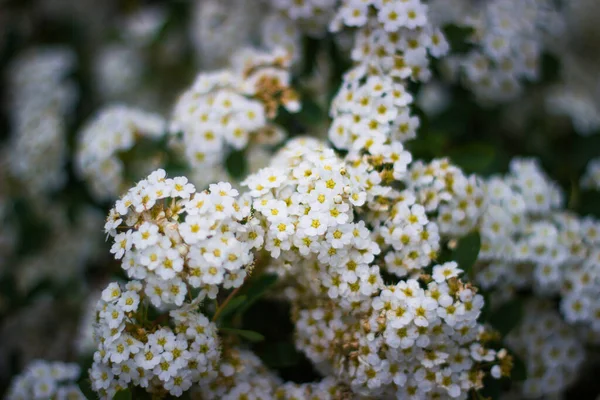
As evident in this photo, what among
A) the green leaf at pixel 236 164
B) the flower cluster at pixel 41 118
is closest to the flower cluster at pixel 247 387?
the green leaf at pixel 236 164

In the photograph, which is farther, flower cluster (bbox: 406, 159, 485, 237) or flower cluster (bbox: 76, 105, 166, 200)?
flower cluster (bbox: 76, 105, 166, 200)

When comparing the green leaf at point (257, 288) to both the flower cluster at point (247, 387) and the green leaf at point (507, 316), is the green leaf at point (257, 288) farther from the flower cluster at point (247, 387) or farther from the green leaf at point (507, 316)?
the green leaf at point (507, 316)

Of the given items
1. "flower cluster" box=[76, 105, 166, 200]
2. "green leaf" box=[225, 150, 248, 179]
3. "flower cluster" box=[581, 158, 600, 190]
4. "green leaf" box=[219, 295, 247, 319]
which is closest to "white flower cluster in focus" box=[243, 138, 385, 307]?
"green leaf" box=[219, 295, 247, 319]

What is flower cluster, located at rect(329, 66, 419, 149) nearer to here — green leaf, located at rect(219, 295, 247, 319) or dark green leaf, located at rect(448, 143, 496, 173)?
dark green leaf, located at rect(448, 143, 496, 173)

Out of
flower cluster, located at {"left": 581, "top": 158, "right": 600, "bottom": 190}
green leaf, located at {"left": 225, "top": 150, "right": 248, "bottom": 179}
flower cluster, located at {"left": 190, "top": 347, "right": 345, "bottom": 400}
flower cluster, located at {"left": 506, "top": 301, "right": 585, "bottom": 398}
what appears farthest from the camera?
flower cluster, located at {"left": 581, "top": 158, "right": 600, "bottom": 190}

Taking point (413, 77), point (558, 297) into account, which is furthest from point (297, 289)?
point (558, 297)

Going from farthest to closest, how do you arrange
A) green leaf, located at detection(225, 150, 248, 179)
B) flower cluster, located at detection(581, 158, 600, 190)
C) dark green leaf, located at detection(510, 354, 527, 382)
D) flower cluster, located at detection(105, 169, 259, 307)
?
flower cluster, located at detection(581, 158, 600, 190), green leaf, located at detection(225, 150, 248, 179), dark green leaf, located at detection(510, 354, 527, 382), flower cluster, located at detection(105, 169, 259, 307)

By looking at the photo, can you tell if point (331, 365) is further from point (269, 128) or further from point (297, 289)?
point (269, 128)

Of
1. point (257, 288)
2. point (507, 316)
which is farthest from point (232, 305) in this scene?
point (507, 316)
